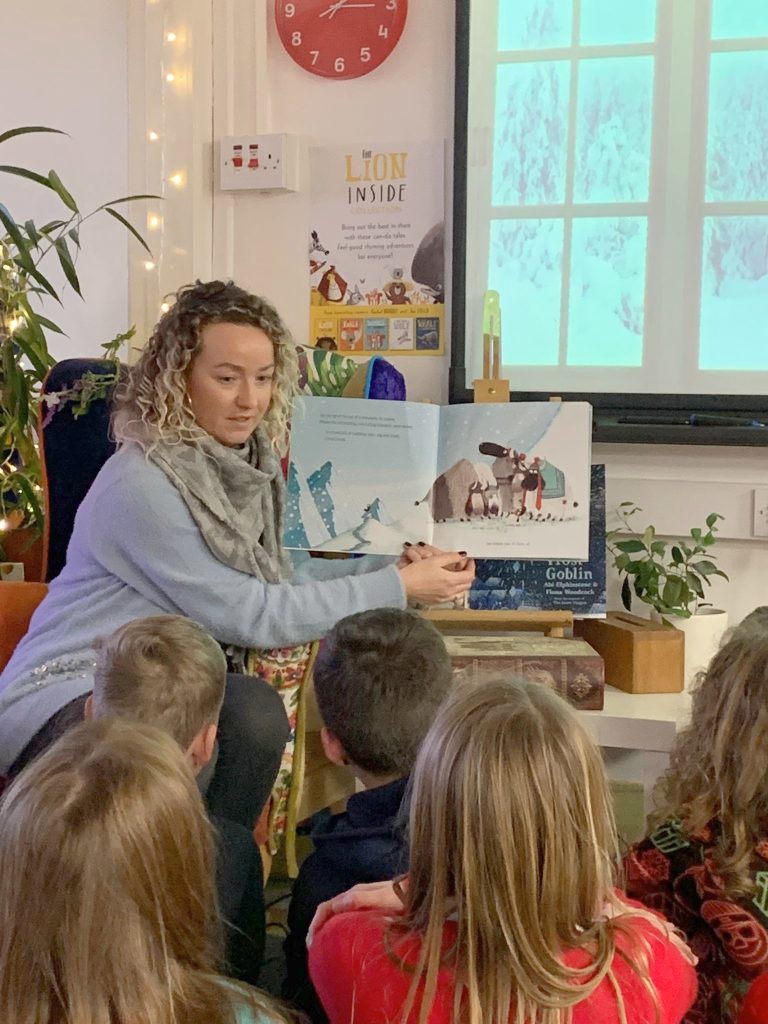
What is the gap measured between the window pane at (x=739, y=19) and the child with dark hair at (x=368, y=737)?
5.36ft

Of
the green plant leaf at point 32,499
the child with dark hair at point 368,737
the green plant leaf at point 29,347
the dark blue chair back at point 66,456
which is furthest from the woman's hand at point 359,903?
the green plant leaf at point 29,347

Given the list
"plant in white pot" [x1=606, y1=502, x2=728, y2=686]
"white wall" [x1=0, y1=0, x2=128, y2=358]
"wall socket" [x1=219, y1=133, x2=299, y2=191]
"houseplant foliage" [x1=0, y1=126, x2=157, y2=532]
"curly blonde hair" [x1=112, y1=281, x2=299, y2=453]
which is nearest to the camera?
"curly blonde hair" [x1=112, y1=281, x2=299, y2=453]

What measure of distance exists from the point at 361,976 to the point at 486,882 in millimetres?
149

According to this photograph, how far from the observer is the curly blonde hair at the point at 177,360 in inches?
73.8

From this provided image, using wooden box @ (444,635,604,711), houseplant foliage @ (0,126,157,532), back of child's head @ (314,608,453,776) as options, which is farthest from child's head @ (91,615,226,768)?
houseplant foliage @ (0,126,157,532)

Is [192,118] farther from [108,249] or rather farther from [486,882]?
[486,882]

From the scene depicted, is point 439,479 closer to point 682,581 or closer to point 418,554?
point 418,554

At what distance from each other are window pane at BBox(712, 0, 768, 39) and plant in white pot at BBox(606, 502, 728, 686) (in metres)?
1.01

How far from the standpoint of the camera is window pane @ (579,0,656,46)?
246 centimetres

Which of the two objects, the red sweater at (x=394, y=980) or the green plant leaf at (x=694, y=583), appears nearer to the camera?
the red sweater at (x=394, y=980)

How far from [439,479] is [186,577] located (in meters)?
0.61

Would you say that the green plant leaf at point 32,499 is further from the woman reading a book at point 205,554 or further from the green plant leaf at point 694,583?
the green plant leaf at point 694,583

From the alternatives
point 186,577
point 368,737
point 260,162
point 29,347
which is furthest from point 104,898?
point 260,162

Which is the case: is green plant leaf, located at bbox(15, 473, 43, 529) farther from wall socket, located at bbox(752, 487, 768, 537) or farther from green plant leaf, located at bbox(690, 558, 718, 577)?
wall socket, located at bbox(752, 487, 768, 537)
